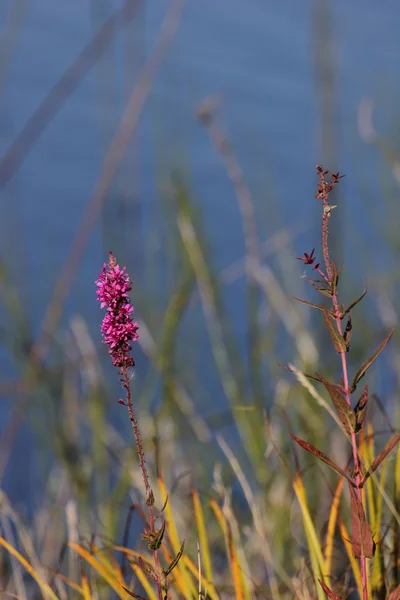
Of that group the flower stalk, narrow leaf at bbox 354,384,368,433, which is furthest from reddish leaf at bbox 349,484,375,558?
the flower stalk

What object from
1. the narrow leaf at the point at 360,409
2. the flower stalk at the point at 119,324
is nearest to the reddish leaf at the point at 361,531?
the narrow leaf at the point at 360,409

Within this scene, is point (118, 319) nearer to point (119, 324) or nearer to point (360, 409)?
point (119, 324)

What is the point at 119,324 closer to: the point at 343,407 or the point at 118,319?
the point at 118,319

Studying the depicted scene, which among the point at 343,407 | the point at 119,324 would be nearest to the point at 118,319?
the point at 119,324

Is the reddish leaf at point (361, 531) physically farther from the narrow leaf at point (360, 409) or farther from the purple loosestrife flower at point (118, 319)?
the purple loosestrife flower at point (118, 319)

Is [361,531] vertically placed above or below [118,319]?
below

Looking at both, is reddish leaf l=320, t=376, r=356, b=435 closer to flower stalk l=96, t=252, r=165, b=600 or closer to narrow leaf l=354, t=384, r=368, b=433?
narrow leaf l=354, t=384, r=368, b=433

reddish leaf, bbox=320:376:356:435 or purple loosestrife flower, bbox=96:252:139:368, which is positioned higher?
purple loosestrife flower, bbox=96:252:139:368

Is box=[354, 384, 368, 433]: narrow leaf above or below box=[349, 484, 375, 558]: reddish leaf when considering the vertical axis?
above

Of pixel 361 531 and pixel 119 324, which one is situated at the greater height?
pixel 119 324

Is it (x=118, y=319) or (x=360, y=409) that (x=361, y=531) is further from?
(x=118, y=319)

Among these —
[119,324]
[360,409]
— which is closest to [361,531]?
[360,409]

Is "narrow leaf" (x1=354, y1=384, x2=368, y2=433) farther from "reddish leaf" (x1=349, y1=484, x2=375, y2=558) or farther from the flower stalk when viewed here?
the flower stalk

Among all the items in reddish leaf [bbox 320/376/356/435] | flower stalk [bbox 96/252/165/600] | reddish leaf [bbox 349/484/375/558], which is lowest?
reddish leaf [bbox 349/484/375/558]
